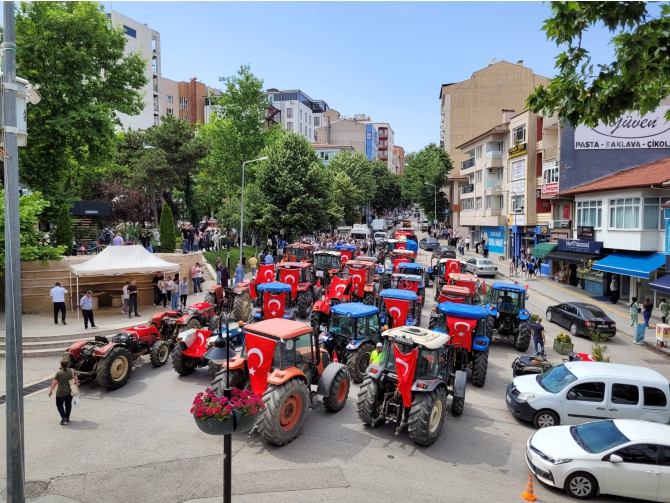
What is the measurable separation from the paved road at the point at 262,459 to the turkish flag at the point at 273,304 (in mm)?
5415

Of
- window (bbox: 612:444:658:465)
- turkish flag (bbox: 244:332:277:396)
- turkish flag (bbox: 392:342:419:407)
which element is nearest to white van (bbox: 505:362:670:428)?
window (bbox: 612:444:658:465)

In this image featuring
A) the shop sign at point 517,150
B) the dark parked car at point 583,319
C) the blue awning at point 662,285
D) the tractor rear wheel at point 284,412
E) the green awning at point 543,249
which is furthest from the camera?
the shop sign at point 517,150

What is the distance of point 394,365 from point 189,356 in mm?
5763

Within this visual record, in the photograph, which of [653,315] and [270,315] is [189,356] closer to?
[270,315]

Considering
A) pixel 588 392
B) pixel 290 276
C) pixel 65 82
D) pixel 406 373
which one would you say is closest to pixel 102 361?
pixel 406 373

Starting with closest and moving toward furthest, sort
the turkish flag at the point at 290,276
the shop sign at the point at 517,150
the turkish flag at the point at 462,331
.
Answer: the turkish flag at the point at 462,331
the turkish flag at the point at 290,276
the shop sign at the point at 517,150

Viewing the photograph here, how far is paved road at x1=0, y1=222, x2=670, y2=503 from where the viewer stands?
25.0 ft

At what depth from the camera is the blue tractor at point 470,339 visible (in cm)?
1268

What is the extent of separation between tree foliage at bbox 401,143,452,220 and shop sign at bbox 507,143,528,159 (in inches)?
909

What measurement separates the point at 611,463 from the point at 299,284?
46.6 feet

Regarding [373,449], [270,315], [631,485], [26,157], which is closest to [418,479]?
[373,449]

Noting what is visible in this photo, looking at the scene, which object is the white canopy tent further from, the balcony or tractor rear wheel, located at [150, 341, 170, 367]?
the balcony

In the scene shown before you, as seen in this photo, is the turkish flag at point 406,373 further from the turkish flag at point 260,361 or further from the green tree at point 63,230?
the green tree at point 63,230

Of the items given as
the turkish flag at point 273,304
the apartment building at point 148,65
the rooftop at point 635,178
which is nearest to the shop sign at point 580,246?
the rooftop at point 635,178
